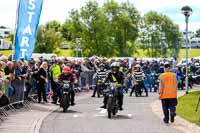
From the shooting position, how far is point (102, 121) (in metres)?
19.1

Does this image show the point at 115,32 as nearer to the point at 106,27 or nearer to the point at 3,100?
the point at 106,27

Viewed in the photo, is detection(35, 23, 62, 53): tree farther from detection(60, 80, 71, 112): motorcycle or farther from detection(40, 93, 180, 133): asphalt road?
detection(60, 80, 71, 112): motorcycle

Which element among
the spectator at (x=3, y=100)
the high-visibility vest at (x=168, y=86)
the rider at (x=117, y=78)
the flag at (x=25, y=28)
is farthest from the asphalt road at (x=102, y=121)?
the flag at (x=25, y=28)

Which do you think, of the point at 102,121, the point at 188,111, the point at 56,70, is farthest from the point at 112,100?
the point at 56,70

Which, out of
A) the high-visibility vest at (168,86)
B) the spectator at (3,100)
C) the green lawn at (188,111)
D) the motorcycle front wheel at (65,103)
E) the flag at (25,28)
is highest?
the flag at (25,28)

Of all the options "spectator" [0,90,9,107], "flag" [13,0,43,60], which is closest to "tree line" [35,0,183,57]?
"flag" [13,0,43,60]

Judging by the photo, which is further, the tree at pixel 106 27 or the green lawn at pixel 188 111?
the tree at pixel 106 27

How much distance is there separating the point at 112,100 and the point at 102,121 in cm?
141

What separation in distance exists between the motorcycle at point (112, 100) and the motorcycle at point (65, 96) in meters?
2.44

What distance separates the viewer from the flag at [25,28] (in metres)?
24.4

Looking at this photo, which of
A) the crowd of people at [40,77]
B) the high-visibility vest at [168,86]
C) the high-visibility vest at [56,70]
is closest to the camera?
the high-visibility vest at [168,86]

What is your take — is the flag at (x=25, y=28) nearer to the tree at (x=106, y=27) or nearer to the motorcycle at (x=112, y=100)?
the motorcycle at (x=112, y=100)

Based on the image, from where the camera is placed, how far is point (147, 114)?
21781 millimetres

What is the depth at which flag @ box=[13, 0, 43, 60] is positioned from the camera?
2436cm
